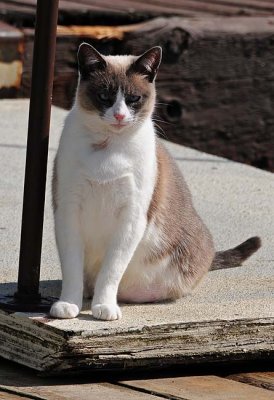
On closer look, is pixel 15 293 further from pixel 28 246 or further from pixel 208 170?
pixel 208 170

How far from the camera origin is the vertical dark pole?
11.9 feet

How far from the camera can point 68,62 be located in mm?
6840

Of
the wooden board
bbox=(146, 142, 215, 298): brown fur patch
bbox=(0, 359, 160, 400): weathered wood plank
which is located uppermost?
bbox=(146, 142, 215, 298): brown fur patch

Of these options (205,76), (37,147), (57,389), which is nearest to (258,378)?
(57,389)

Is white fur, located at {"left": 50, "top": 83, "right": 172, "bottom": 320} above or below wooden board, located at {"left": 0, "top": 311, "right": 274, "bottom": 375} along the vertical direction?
above

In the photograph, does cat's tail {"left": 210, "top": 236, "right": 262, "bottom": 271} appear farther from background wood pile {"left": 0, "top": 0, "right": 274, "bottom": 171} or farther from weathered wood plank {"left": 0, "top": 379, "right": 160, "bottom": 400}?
background wood pile {"left": 0, "top": 0, "right": 274, "bottom": 171}

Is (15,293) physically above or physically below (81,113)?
below

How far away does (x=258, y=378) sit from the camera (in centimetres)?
370

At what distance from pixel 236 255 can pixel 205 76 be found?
271 centimetres

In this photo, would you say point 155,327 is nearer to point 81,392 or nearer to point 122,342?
point 122,342

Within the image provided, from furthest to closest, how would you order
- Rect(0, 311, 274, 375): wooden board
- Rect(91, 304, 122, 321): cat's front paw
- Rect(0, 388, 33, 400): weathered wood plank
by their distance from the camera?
Rect(91, 304, 122, 321): cat's front paw < Rect(0, 311, 274, 375): wooden board < Rect(0, 388, 33, 400): weathered wood plank

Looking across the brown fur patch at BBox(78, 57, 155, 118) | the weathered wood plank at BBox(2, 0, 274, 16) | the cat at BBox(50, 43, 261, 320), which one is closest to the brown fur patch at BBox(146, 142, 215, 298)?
the cat at BBox(50, 43, 261, 320)

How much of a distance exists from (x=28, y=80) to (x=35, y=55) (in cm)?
322

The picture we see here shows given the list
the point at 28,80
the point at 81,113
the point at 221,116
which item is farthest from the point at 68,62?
the point at 81,113
